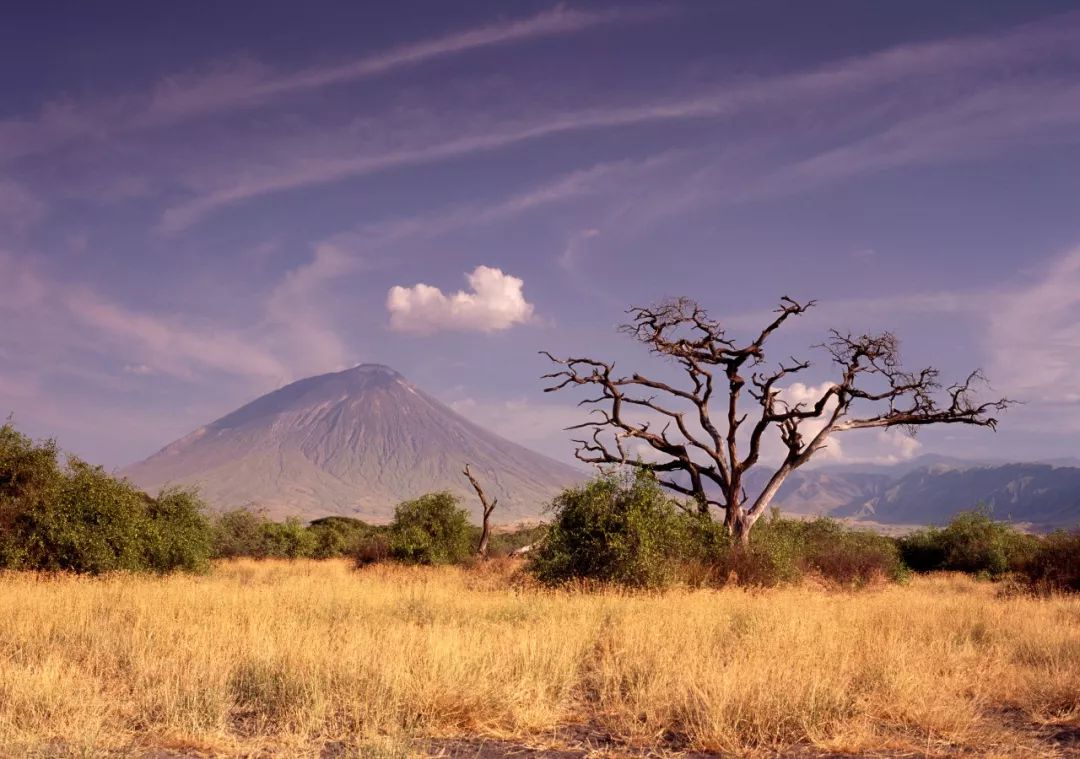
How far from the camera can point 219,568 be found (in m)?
29.7

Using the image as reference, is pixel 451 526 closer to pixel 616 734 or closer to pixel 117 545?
pixel 117 545

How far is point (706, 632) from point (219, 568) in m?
24.0

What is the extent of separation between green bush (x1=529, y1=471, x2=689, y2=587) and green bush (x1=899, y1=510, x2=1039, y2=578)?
17370 mm

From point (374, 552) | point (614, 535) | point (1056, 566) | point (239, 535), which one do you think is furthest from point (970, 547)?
point (239, 535)

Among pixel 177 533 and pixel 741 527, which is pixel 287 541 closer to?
pixel 177 533

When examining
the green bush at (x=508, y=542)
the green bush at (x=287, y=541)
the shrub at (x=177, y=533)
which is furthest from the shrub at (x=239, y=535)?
the green bush at (x=508, y=542)

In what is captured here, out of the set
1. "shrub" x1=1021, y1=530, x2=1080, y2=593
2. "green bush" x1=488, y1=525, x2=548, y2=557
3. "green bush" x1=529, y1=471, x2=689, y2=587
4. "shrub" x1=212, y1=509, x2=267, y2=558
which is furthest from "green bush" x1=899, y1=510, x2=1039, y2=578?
"shrub" x1=212, y1=509, x2=267, y2=558

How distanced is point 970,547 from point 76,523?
35278 millimetres

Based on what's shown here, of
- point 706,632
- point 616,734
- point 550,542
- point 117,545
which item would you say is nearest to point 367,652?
point 616,734

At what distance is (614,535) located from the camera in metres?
19.5

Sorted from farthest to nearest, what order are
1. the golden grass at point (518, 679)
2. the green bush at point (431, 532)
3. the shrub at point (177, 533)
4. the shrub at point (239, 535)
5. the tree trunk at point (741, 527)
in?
the shrub at point (239, 535)
the green bush at point (431, 532)
the shrub at point (177, 533)
the tree trunk at point (741, 527)
the golden grass at point (518, 679)

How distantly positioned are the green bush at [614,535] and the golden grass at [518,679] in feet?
16.3

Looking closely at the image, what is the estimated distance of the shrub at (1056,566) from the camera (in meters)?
22.9

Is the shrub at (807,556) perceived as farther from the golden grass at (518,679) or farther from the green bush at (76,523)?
the green bush at (76,523)
